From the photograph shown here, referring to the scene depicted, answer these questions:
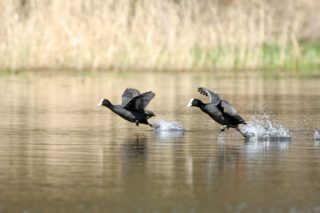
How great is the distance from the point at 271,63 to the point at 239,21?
1.54 m

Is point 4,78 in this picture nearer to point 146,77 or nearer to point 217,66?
point 146,77

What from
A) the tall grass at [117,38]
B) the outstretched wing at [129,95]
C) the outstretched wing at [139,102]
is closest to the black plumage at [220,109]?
the outstretched wing at [139,102]

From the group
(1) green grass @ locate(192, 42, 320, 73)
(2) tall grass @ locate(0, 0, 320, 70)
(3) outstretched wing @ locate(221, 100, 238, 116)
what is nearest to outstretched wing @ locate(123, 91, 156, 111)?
(3) outstretched wing @ locate(221, 100, 238, 116)

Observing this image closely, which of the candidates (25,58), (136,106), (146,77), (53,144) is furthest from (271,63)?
(53,144)

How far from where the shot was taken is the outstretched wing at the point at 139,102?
1562 centimetres

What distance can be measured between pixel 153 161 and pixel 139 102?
3565 mm

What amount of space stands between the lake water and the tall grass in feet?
24.8

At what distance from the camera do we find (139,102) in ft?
51.9

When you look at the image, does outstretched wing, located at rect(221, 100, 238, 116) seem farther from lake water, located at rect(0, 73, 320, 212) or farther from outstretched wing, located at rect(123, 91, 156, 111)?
outstretched wing, located at rect(123, 91, 156, 111)

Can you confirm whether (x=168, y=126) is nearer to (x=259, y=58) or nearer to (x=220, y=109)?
(x=220, y=109)

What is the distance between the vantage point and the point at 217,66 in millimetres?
31688

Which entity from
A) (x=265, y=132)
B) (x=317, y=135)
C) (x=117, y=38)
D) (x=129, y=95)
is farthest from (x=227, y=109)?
(x=117, y=38)

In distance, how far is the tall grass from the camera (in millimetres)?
30297

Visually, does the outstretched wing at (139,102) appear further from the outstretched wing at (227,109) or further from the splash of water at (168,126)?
the outstretched wing at (227,109)
